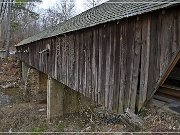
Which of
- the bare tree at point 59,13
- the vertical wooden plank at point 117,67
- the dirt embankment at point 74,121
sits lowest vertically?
the dirt embankment at point 74,121

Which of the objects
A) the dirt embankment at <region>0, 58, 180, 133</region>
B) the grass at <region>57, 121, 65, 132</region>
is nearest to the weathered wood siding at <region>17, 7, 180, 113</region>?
the dirt embankment at <region>0, 58, 180, 133</region>

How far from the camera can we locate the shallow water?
15273mm

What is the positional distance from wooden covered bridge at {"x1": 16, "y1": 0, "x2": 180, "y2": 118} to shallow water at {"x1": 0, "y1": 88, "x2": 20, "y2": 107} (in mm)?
8237

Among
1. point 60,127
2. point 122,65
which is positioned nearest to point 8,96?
point 60,127

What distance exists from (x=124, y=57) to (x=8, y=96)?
13.3 m

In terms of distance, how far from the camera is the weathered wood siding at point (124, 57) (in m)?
4.32

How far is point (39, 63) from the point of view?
12.7 m

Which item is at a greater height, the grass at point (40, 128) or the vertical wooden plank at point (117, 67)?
the vertical wooden plank at point (117, 67)

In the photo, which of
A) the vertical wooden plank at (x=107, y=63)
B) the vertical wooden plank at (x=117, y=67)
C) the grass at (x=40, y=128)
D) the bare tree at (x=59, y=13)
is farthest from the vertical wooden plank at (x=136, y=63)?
the bare tree at (x=59, y=13)

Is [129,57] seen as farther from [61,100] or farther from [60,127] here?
[61,100]

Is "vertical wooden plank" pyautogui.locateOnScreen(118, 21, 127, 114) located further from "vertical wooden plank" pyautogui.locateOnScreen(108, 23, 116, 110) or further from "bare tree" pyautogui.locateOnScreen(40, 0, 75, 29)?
"bare tree" pyautogui.locateOnScreen(40, 0, 75, 29)

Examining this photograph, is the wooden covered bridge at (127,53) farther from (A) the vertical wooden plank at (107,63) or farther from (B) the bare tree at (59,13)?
(B) the bare tree at (59,13)

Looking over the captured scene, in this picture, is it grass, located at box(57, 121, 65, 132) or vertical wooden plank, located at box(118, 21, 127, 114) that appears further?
grass, located at box(57, 121, 65, 132)

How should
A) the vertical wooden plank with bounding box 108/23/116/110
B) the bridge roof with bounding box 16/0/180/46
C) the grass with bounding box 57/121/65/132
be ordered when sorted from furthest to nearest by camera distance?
1. the grass with bounding box 57/121/65/132
2. the vertical wooden plank with bounding box 108/23/116/110
3. the bridge roof with bounding box 16/0/180/46
